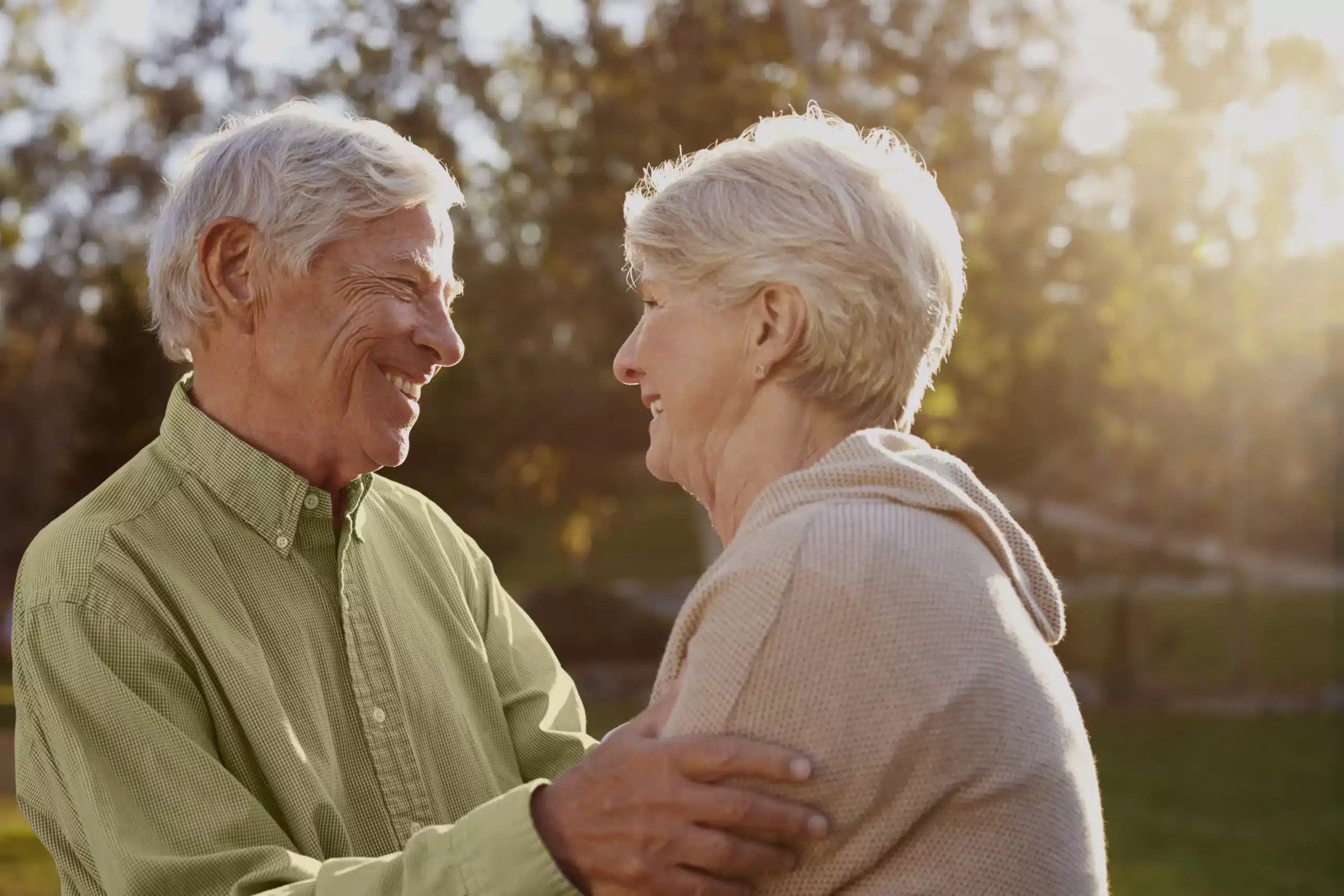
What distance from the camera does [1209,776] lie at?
16719 millimetres

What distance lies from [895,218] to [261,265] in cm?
118

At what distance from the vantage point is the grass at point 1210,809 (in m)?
12.2

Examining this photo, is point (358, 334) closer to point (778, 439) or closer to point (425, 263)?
point (425, 263)

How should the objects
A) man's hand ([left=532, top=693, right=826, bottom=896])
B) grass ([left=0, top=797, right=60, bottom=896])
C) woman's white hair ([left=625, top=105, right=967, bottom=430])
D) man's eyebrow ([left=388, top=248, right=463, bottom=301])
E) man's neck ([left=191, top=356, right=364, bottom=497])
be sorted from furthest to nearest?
grass ([left=0, top=797, right=60, bottom=896])
man's eyebrow ([left=388, top=248, right=463, bottom=301])
man's neck ([left=191, top=356, right=364, bottom=497])
woman's white hair ([left=625, top=105, right=967, bottom=430])
man's hand ([left=532, top=693, right=826, bottom=896])

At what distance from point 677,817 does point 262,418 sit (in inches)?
48.6

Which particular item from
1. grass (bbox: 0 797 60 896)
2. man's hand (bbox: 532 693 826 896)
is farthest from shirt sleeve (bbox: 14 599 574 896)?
grass (bbox: 0 797 60 896)

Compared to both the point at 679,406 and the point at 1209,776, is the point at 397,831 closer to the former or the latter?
the point at 679,406

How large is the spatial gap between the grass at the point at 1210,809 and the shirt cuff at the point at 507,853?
31.0 feet

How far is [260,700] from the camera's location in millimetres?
2225

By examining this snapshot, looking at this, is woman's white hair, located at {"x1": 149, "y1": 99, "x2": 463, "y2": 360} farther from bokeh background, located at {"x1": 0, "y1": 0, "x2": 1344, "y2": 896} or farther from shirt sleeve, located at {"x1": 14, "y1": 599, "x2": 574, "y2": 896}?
bokeh background, located at {"x1": 0, "y1": 0, "x2": 1344, "y2": 896}

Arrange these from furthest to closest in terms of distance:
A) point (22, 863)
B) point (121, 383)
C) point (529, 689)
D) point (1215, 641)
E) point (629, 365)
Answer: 1. point (1215, 641)
2. point (121, 383)
3. point (22, 863)
4. point (529, 689)
5. point (629, 365)

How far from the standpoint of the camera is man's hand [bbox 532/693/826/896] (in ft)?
5.27

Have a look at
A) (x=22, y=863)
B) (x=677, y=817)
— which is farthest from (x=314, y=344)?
(x=22, y=863)

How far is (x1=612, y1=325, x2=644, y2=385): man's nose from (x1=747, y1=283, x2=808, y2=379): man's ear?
0.22 metres
